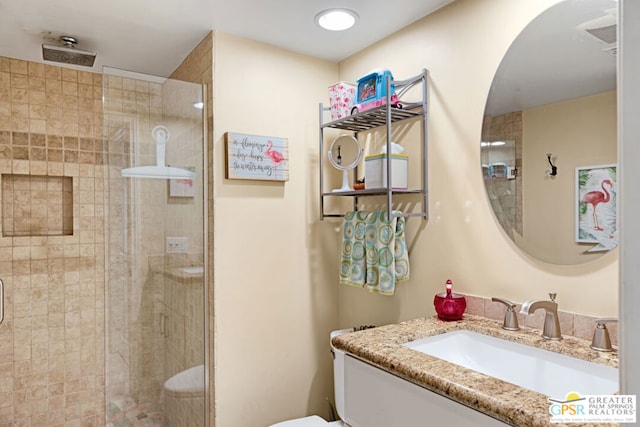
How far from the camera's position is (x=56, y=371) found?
2453 millimetres

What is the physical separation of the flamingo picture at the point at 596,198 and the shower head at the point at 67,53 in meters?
2.38

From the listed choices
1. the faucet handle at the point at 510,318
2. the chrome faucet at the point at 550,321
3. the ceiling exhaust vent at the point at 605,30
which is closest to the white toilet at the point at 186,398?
the faucet handle at the point at 510,318

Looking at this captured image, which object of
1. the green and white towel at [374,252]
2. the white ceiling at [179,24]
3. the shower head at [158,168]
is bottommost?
the green and white towel at [374,252]

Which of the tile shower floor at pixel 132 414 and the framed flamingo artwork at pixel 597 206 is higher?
the framed flamingo artwork at pixel 597 206

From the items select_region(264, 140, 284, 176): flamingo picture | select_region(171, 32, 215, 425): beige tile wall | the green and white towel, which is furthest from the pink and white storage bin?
select_region(171, 32, 215, 425): beige tile wall

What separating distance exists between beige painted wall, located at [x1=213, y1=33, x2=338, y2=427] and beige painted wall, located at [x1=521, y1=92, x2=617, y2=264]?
118cm

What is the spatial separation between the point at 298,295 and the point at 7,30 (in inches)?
78.0

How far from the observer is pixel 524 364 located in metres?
1.29

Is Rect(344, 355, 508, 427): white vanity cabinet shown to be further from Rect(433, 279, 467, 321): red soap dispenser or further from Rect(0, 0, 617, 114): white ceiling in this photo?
Rect(0, 0, 617, 114): white ceiling

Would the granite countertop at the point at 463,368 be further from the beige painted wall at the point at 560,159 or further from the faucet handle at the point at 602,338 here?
the beige painted wall at the point at 560,159

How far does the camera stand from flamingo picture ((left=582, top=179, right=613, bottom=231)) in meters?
1.23

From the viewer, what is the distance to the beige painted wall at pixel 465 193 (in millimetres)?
1375

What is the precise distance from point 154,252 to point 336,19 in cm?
142

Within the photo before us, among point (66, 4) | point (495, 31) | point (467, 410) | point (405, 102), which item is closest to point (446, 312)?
point (467, 410)
